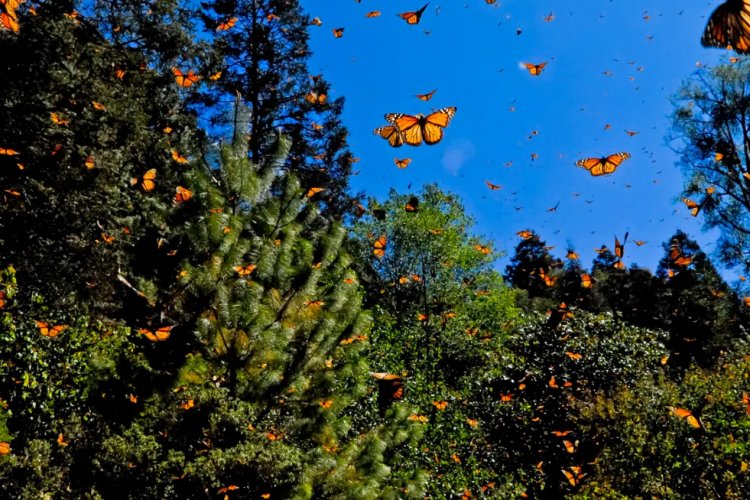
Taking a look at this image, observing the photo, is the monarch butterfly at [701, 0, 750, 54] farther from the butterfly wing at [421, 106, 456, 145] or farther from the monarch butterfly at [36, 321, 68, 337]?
the monarch butterfly at [36, 321, 68, 337]

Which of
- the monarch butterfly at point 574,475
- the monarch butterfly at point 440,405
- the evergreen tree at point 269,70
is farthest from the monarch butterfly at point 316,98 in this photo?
the monarch butterfly at point 574,475

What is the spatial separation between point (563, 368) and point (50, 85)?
1014 cm

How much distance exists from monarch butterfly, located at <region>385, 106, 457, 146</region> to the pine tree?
5.32 ft

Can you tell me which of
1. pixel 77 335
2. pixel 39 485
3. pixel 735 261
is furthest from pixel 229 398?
pixel 735 261

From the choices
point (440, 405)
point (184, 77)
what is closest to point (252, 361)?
point (440, 405)

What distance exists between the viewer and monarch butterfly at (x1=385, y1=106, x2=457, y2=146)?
223 inches

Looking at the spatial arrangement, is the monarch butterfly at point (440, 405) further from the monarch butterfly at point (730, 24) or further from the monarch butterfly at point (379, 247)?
the monarch butterfly at point (379, 247)

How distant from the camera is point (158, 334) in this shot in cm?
401

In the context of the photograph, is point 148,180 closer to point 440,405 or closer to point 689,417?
point 440,405

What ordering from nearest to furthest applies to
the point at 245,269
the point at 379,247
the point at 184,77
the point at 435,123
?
1. the point at 245,269
2. the point at 435,123
3. the point at 184,77
4. the point at 379,247

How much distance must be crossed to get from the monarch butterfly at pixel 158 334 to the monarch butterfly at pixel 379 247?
1593 centimetres

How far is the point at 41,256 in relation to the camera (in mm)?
7812

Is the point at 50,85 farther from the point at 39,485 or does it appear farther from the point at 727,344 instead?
the point at 727,344

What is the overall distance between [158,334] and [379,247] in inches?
629
